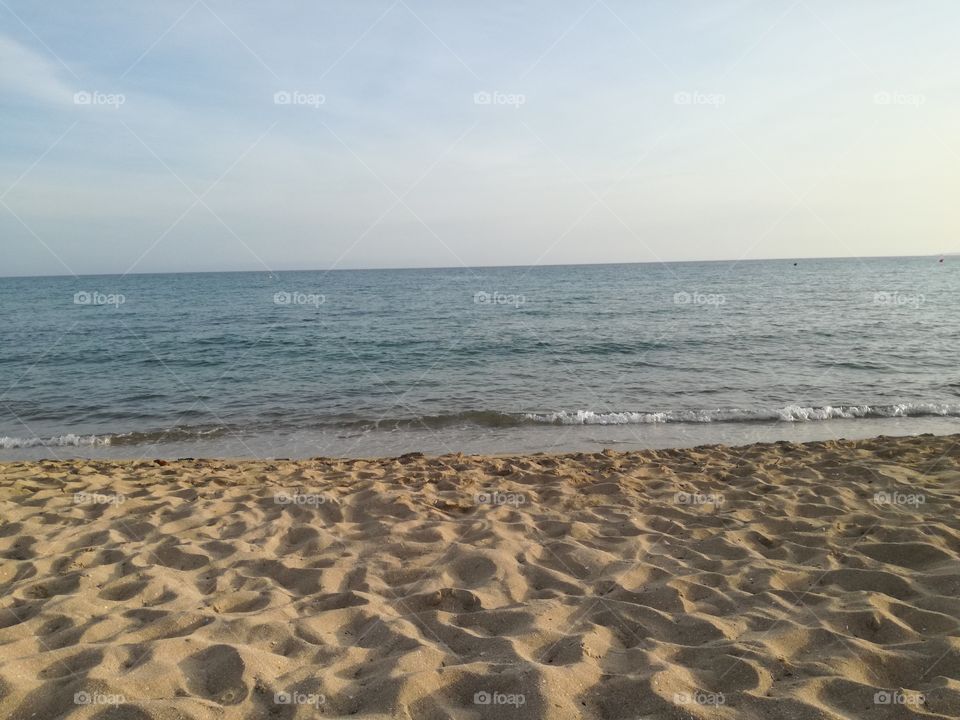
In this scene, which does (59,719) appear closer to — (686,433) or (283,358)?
(686,433)

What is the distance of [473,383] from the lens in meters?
14.9

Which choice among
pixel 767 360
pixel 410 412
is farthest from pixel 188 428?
pixel 767 360

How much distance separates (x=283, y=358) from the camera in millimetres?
19047
